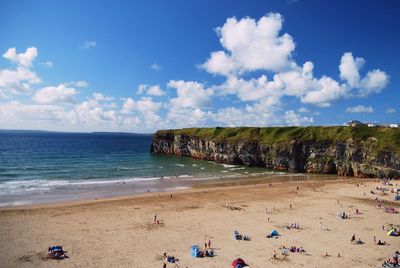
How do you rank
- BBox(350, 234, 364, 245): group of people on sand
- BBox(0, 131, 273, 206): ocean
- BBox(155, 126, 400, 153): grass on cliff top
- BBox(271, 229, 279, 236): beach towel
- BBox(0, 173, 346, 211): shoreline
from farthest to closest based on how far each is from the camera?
BBox(155, 126, 400, 153): grass on cliff top < BBox(0, 131, 273, 206): ocean < BBox(0, 173, 346, 211): shoreline < BBox(271, 229, 279, 236): beach towel < BBox(350, 234, 364, 245): group of people on sand

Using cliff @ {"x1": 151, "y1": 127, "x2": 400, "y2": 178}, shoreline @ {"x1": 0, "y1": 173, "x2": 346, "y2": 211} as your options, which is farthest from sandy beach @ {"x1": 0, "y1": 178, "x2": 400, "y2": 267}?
cliff @ {"x1": 151, "y1": 127, "x2": 400, "y2": 178}

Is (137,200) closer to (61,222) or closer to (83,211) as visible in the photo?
(83,211)

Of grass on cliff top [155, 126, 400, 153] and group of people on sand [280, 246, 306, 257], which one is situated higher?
grass on cliff top [155, 126, 400, 153]

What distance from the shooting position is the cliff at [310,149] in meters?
63.0

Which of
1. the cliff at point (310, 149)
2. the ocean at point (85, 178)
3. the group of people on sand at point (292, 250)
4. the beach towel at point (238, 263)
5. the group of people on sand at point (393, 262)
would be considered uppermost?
the cliff at point (310, 149)

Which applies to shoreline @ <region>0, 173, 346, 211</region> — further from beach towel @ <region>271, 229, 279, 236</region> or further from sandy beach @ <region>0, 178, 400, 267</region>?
beach towel @ <region>271, 229, 279, 236</region>

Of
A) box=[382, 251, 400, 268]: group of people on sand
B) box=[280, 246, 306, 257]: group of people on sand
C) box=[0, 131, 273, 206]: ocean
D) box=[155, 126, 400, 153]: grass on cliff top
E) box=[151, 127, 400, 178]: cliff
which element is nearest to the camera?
box=[382, 251, 400, 268]: group of people on sand

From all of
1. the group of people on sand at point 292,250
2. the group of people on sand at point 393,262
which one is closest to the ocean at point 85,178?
the group of people on sand at point 292,250

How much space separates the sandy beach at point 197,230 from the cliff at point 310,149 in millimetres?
19631

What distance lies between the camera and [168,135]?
4683 inches

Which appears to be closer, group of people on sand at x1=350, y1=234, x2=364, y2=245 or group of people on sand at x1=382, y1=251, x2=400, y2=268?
group of people on sand at x1=382, y1=251, x2=400, y2=268

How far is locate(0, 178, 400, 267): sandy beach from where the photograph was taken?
23234mm

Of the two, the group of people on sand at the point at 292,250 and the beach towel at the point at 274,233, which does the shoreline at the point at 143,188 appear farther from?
the group of people on sand at the point at 292,250

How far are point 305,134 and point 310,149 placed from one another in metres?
5.33
